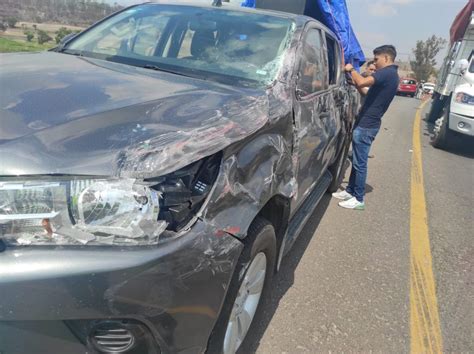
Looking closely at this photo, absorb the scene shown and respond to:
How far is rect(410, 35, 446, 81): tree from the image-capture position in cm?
6850

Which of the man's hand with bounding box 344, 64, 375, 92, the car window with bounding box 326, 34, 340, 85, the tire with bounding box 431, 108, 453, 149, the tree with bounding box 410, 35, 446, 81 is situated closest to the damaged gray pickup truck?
the car window with bounding box 326, 34, 340, 85

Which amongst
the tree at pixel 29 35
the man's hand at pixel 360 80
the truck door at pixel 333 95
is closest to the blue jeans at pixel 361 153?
the truck door at pixel 333 95

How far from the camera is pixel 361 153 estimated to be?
16.2 ft

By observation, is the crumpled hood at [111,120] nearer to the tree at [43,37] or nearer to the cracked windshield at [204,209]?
the cracked windshield at [204,209]

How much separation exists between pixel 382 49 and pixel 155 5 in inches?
102

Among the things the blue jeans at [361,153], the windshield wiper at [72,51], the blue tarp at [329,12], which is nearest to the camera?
the windshield wiper at [72,51]

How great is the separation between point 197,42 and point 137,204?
1833 mm

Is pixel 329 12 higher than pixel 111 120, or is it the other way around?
pixel 329 12

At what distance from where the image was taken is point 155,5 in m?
3.48

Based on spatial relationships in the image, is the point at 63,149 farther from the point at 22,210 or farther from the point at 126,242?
the point at 126,242

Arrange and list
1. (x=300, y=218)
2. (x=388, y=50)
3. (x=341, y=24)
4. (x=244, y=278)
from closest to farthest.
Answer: (x=244, y=278) → (x=300, y=218) → (x=388, y=50) → (x=341, y=24)

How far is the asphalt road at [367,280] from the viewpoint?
2.69 metres

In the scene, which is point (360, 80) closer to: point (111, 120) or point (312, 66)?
point (312, 66)

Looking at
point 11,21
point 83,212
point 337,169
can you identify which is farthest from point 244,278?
point 11,21
